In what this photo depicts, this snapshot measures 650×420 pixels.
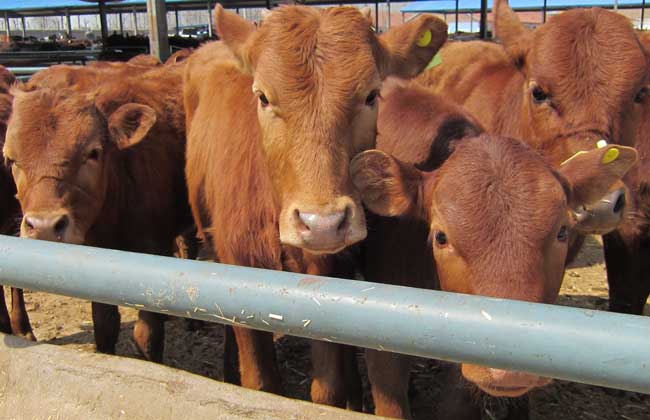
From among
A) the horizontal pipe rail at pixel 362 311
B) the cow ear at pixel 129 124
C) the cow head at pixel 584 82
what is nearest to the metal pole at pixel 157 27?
the cow ear at pixel 129 124

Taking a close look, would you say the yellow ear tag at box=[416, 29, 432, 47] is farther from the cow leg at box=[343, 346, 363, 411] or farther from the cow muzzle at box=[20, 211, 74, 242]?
the cow muzzle at box=[20, 211, 74, 242]

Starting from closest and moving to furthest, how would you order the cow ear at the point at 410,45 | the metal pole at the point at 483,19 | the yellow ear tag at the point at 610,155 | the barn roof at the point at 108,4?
1. the yellow ear tag at the point at 610,155
2. the cow ear at the point at 410,45
3. the metal pole at the point at 483,19
4. the barn roof at the point at 108,4

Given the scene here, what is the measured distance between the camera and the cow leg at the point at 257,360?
3.25 metres

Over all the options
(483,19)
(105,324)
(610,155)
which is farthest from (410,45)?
(483,19)

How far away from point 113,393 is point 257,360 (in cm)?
107

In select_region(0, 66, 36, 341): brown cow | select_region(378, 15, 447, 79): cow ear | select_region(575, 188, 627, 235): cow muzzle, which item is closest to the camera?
select_region(575, 188, 627, 235): cow muzzle

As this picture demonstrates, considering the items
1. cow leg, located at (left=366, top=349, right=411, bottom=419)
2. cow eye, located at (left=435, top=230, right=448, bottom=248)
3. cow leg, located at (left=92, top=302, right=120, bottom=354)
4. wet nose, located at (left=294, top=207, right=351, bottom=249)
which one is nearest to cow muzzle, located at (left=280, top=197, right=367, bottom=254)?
wet nose, located at (left=294, top=207, right=351, bottom=249)

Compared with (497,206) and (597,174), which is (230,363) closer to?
(497,206)

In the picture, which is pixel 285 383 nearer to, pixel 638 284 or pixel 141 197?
pixel 141 197

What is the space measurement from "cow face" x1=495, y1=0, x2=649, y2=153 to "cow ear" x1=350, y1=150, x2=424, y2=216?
1.04 metres

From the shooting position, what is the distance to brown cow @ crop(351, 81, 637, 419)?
7.01 feet

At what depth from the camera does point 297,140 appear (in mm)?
2533

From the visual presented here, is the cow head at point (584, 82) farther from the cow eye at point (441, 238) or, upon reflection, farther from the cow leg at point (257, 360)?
the cow leg at point (257, 360)

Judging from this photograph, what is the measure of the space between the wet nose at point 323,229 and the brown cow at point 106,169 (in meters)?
1.69
